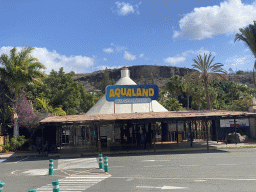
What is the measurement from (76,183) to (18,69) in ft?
57.6

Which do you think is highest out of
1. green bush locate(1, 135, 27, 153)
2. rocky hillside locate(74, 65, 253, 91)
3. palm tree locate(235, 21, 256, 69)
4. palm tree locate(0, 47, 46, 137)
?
rocky hillside locate(74, 65, 253, 91)

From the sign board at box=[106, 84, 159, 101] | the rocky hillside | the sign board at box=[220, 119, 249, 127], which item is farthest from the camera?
the rocky hillside

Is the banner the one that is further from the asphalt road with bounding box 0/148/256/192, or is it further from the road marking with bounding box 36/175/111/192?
the road marking with bounding box 36/175/111/192

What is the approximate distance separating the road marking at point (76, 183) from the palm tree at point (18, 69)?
1600cm

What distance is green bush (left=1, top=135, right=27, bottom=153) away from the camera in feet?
83.5

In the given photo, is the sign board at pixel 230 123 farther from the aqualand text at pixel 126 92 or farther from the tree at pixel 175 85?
the tree at pixel 175 85

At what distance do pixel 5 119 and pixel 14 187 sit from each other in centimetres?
1902

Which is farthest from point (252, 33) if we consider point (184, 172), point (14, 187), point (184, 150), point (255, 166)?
point (14, 187)

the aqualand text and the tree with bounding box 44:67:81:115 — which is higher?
the tree with bounding box 44:67:81:115

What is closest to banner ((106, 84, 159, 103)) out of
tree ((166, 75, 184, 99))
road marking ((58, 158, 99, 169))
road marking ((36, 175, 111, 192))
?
road marking ((58, 158, 99, 169))

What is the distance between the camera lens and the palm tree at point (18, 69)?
85.0ft

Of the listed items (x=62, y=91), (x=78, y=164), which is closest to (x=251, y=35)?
(x=78, y=164)

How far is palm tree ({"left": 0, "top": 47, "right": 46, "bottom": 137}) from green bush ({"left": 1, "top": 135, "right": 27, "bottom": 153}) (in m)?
0.60

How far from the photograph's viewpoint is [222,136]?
3231cm
